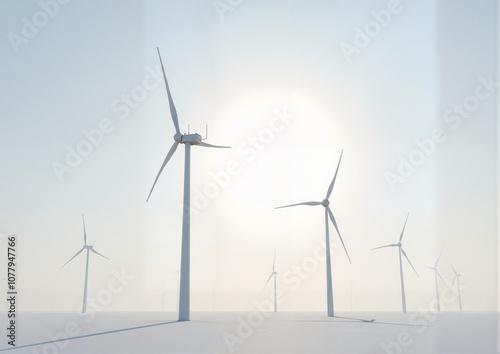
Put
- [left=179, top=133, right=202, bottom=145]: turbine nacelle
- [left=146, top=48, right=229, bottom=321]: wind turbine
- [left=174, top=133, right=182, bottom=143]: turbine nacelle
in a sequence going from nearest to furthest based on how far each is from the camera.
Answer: [left=146, top=48, right=229, bottom=321]: wind turbine
[left=179, top=133, right=202, bottom=145]: turbine nacelle
[left=174, top=133, right=182, bottom=143]: turbine nacelle

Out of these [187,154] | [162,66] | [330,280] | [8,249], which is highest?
[162,66]

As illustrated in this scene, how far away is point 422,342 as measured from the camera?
1845 cm

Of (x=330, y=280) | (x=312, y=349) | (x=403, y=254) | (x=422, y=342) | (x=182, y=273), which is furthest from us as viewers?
(x=403, y=254)

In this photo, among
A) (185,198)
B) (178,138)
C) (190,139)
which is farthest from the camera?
(178,138)

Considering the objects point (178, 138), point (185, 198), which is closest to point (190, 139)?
point (178, 138)

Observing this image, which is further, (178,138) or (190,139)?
(178,138)

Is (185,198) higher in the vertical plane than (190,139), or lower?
lower

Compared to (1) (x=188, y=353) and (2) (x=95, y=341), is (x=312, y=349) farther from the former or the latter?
(2) (x=95, y=341)

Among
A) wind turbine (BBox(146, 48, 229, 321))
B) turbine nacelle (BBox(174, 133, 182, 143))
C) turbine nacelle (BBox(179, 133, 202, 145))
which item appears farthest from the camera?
turbine nacelle (BBox(174, 133, 182, 143))

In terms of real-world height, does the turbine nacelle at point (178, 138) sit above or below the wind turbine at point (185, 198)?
above

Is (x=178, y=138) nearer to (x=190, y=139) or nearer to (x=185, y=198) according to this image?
(x=190, y=139)

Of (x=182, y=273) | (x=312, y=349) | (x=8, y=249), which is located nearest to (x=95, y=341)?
(x=8, y=249)

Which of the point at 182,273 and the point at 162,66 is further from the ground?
the point at 162,66

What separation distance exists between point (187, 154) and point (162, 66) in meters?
6.24
